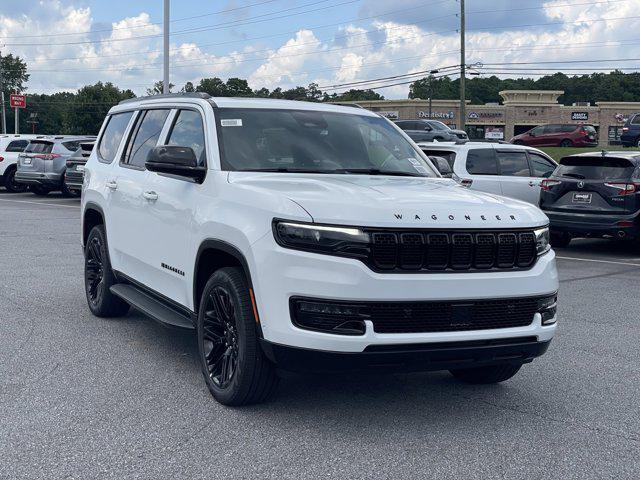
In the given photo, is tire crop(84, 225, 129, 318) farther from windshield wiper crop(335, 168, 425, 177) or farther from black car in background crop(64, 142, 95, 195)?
black car in background crop(64, 142, 95, 195)

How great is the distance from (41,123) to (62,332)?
127 m

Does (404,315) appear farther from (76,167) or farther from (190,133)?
(76,167)

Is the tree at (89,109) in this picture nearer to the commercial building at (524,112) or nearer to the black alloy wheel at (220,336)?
the commercial building at (524,112)

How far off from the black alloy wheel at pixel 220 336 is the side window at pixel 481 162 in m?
10.6

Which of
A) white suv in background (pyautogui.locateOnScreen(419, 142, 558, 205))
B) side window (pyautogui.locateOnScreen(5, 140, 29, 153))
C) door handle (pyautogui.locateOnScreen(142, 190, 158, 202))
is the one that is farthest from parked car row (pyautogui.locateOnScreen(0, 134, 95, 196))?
door handle (pyautogui.locateOnScreen(142, 190, 158, 202))

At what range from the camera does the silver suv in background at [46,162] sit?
25.0m

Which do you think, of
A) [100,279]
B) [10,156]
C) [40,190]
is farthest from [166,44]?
[100,279]

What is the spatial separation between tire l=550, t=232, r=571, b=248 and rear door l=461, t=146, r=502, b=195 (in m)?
1.24

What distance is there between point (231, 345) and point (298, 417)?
0.60 meters

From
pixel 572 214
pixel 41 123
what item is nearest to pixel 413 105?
→ pixel 41 123

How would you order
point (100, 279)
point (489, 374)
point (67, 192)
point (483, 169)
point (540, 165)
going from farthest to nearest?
1. point (67, 192)
2. point (540, 165)
3. point (483, 169)
4. point (100, 279)
5. point (489, 374)

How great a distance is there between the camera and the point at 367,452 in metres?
4.51

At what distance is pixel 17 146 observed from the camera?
91.9 feet

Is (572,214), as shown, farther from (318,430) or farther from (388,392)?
(318,430)
